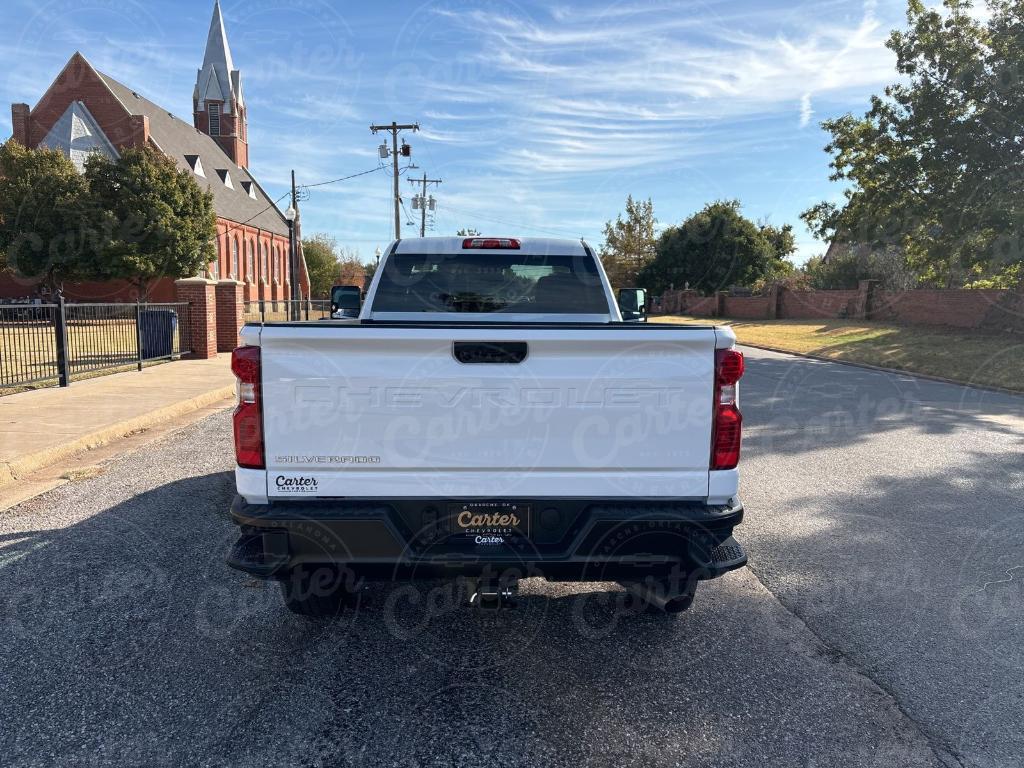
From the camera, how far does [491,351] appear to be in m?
2.98

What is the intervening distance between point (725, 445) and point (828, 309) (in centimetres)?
4204

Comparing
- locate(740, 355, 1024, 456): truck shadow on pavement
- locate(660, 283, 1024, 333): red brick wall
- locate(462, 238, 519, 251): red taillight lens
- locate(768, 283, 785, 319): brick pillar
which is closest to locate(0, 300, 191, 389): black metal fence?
locate(462, 238, 519, 251): red taillight lens

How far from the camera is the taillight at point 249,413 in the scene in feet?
9.45

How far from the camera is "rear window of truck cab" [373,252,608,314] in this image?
15.7 ft

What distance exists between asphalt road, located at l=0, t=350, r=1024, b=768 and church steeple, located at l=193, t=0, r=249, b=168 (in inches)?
2886

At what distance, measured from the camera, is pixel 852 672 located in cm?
330

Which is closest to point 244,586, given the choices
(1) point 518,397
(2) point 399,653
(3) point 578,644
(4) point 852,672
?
(2) point 399,653

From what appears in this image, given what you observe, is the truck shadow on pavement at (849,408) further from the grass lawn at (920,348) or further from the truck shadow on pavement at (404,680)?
the truck shadow on pavement at (404,680)

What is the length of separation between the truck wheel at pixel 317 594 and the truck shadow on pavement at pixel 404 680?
9 centimetres

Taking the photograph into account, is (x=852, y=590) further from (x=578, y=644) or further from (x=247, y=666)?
(x=247, y=666)

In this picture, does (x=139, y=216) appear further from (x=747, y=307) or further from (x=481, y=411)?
(x=747, y=307)

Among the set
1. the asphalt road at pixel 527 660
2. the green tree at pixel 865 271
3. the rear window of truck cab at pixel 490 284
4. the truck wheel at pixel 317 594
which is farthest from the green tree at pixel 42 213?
the green tree at pixel 865 271

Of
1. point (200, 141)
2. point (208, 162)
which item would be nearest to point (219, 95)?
point (200, 141)

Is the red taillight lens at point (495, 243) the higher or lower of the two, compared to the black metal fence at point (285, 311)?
higher
